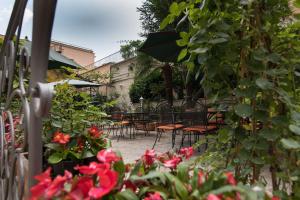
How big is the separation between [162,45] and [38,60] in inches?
147

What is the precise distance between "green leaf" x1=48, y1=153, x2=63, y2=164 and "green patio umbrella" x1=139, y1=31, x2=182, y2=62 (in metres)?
3.16

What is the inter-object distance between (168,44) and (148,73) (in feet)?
29.7

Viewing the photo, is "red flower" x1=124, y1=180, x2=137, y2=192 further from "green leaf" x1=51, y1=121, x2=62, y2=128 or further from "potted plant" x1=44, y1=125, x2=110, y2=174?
"green leaf" x1=51, y1=121, x2=62, y2=128

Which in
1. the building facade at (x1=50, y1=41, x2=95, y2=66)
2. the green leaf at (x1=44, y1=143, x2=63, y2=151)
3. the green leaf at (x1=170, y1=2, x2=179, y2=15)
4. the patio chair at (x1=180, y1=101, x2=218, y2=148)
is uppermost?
the building facade at (x1=50, y1=41, x2=95, y2=66)

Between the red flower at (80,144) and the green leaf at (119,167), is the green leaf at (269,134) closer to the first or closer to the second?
the green leaf at (119,167)

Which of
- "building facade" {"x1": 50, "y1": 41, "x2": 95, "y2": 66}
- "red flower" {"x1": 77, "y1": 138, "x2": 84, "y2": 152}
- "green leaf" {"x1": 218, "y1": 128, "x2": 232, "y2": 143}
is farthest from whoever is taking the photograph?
Answer: "building facade" {"x1": 50, "y1": 41, "x2": 95, "y2": 66}

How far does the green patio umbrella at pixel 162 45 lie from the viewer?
420 centimetres

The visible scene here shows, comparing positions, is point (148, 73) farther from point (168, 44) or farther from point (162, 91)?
point (168, 44)

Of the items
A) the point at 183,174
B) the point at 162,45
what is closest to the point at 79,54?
the point at 162,45

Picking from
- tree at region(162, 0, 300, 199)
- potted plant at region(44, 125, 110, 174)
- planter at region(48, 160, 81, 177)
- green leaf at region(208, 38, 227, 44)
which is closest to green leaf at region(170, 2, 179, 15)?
tree at region(162, 0, 300, 199)

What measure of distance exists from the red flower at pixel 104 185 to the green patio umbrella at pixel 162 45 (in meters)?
3.71

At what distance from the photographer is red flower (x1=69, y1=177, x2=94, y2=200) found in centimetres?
57

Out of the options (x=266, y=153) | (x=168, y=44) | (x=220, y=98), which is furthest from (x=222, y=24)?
(x=168, y=44)

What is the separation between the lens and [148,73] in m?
13.3
